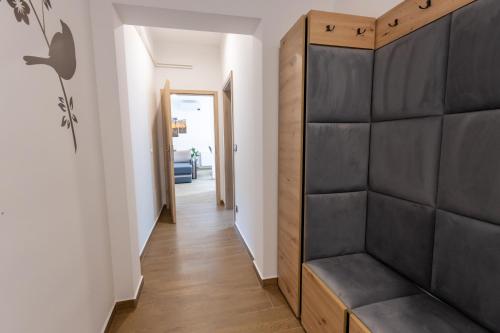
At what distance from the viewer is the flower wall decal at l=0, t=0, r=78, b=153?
99cm

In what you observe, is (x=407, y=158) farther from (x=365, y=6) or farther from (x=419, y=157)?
(x=365, y=6)

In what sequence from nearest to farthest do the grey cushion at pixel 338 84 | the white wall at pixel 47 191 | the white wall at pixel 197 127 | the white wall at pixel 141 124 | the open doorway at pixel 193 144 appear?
1. the white wall at pixel 47 191
2. the grey cushion at pixel 338 84
3. the white wall at pixel 141 124
4. the open doorway at pixel 193 144
5. the white wall at pixel 197 127

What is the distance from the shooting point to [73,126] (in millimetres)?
1359

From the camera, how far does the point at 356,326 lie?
1.10m

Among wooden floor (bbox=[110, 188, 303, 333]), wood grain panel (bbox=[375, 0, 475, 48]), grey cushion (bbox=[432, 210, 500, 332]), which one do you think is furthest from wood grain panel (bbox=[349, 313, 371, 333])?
wood grain panel (bbox=[375, 0, 475, 48])

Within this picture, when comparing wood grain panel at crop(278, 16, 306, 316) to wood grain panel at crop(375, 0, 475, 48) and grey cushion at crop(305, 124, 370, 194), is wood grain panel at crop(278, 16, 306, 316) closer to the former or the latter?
grey cushion at crop(305, 124, 370, 194)

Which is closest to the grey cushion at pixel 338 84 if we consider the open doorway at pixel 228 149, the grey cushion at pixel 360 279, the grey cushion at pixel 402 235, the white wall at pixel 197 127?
the grey cushion at pixel 402 235

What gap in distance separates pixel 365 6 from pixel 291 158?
1.27 metres

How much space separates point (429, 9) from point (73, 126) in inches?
79.7

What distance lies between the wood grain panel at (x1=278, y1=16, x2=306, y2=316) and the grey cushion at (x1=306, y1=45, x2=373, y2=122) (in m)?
0.08

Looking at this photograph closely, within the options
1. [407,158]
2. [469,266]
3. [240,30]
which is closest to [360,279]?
[469,266]

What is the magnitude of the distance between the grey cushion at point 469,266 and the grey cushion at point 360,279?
189 mm

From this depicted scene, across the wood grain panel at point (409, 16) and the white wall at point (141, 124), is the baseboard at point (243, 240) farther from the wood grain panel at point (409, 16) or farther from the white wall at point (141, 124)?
the wood grain panel at point (409, 16)

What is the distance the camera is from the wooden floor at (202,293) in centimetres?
174
